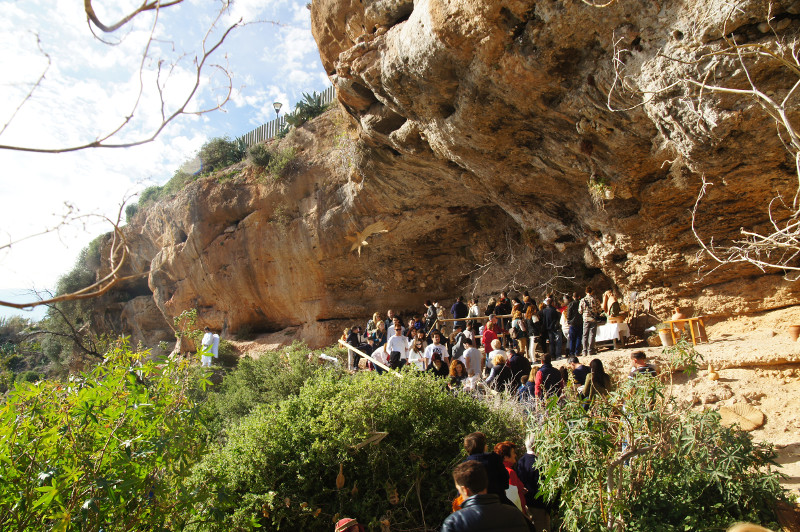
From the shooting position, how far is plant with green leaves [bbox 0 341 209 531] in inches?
119

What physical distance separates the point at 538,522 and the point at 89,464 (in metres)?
3.25

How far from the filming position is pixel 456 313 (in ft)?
39.2

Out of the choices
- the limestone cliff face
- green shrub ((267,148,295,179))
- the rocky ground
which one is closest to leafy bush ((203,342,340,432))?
the limestone cliff face

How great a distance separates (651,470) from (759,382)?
3.81 metres

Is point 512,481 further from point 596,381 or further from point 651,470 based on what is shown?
point 596,381

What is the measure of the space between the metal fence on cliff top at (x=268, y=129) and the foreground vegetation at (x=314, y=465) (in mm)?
14910

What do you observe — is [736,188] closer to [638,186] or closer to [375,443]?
[638,186]

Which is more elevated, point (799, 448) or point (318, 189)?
point (318, 189)

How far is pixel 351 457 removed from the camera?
16.1 feet

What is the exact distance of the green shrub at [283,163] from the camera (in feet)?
51.3

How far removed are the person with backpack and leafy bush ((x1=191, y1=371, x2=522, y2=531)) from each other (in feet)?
11.9

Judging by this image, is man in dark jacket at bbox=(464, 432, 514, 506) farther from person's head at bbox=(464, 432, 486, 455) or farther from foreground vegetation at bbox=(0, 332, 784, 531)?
foreground vegetation at bbox=(0, 332, 784, 531)

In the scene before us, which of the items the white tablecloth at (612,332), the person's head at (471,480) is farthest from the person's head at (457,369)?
the person's head at (471,480)

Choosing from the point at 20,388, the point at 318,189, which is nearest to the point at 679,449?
the point at 20,388
